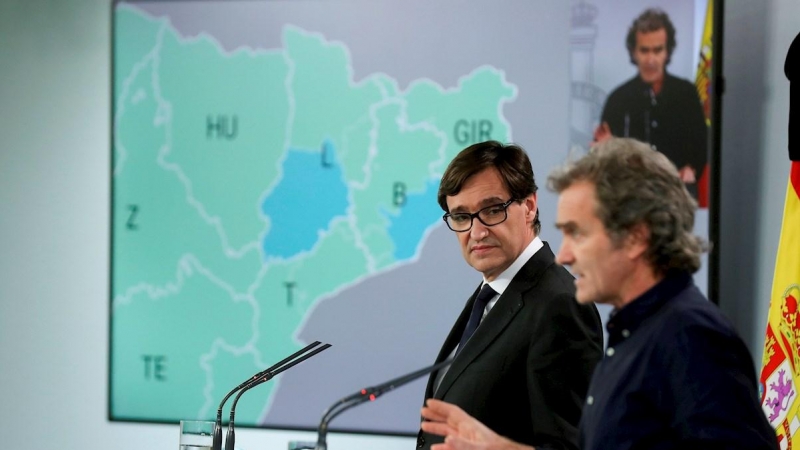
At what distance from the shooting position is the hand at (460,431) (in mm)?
1610

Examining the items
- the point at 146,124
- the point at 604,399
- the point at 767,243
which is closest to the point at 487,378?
the point at 604,399

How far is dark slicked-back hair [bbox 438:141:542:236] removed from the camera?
6.90ft

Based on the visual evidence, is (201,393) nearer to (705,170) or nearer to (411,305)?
(411,305)

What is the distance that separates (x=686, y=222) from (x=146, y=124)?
287 centimetres

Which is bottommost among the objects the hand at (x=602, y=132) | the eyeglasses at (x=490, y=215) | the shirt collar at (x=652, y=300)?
the shirt collar at (x=652, y=300)

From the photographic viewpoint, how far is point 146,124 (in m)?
3.91

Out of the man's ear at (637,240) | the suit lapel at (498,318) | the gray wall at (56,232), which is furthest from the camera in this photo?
the gray wall at (56,232)

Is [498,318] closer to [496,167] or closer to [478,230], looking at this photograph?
[478,230]

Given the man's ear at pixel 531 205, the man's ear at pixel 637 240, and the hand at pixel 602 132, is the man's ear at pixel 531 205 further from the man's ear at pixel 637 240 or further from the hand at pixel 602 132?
the hand at pixel 602 132

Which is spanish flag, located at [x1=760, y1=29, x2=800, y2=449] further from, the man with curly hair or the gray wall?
the gray wall

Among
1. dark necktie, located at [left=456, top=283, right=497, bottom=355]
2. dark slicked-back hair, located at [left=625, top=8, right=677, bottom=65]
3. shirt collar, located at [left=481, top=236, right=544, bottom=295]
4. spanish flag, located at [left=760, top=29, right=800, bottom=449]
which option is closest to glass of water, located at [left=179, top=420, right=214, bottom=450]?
dark necktie, located at [left=456, top=283, right=497, bottom=355]

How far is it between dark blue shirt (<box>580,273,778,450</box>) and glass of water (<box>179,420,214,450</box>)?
41.0 inches

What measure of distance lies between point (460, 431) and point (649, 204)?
0.50 m

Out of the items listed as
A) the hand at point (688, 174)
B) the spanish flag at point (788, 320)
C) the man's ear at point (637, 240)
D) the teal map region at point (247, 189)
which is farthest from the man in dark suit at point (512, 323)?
the teal map region at point (247, 189)
